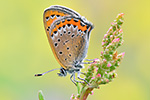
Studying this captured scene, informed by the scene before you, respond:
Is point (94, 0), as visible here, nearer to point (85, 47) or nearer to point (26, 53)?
point (26, 53)

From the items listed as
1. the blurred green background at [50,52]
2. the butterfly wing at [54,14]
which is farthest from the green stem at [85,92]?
the blurred green background at [50,52]

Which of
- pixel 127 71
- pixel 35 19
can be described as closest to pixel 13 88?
pixel 35 19

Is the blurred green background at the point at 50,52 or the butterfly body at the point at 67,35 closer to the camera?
the butterfly body at the point at 67,35

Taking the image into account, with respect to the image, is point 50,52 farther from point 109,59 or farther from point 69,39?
point 109,59

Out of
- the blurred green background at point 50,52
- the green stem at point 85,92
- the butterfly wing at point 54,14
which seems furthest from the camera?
the blurred green background at point 50,52

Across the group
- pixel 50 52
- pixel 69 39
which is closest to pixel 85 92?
pixel 69 39

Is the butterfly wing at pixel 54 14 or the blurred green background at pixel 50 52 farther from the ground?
the blurred green background at pixel 50 52

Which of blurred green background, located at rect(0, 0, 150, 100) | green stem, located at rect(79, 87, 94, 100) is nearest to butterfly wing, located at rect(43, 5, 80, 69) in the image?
green stem, located at rect(79, 87, 94, 100)

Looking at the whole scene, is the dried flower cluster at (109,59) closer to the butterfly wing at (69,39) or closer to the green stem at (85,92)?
the green stem at (85,92)
